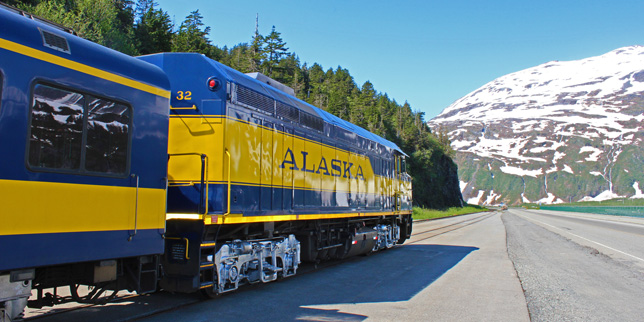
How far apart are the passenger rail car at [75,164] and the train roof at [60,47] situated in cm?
1

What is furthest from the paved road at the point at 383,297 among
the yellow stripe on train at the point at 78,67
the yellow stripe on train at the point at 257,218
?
the yellow stripe on train at the point at 78,67

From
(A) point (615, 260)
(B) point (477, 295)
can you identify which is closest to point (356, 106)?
(A) point (615, 260)

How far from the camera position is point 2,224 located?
370 centimetres

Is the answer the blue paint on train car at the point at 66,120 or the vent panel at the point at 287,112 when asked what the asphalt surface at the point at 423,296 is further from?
the vent panel at the point at 287,112

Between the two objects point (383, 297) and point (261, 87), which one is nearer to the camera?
point (383, 297)

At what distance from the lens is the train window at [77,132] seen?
13.7 ft

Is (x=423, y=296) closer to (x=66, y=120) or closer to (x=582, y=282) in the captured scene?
(x=582, y=282)

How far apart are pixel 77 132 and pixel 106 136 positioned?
38cm

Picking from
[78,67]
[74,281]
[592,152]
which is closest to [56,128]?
[78,67]

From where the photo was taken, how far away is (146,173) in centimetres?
536

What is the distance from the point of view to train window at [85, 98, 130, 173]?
4688 mm

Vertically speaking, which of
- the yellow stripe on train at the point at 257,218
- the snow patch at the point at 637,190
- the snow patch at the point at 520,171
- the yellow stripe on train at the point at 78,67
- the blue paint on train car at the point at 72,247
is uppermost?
the snow patch at the point at 520,171

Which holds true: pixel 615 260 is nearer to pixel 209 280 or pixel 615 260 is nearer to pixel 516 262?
pixel 516 262

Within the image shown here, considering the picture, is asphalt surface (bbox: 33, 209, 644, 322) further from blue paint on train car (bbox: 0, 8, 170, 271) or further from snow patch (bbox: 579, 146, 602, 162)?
snow patch (bbox: 579, 146, 602, 162)
